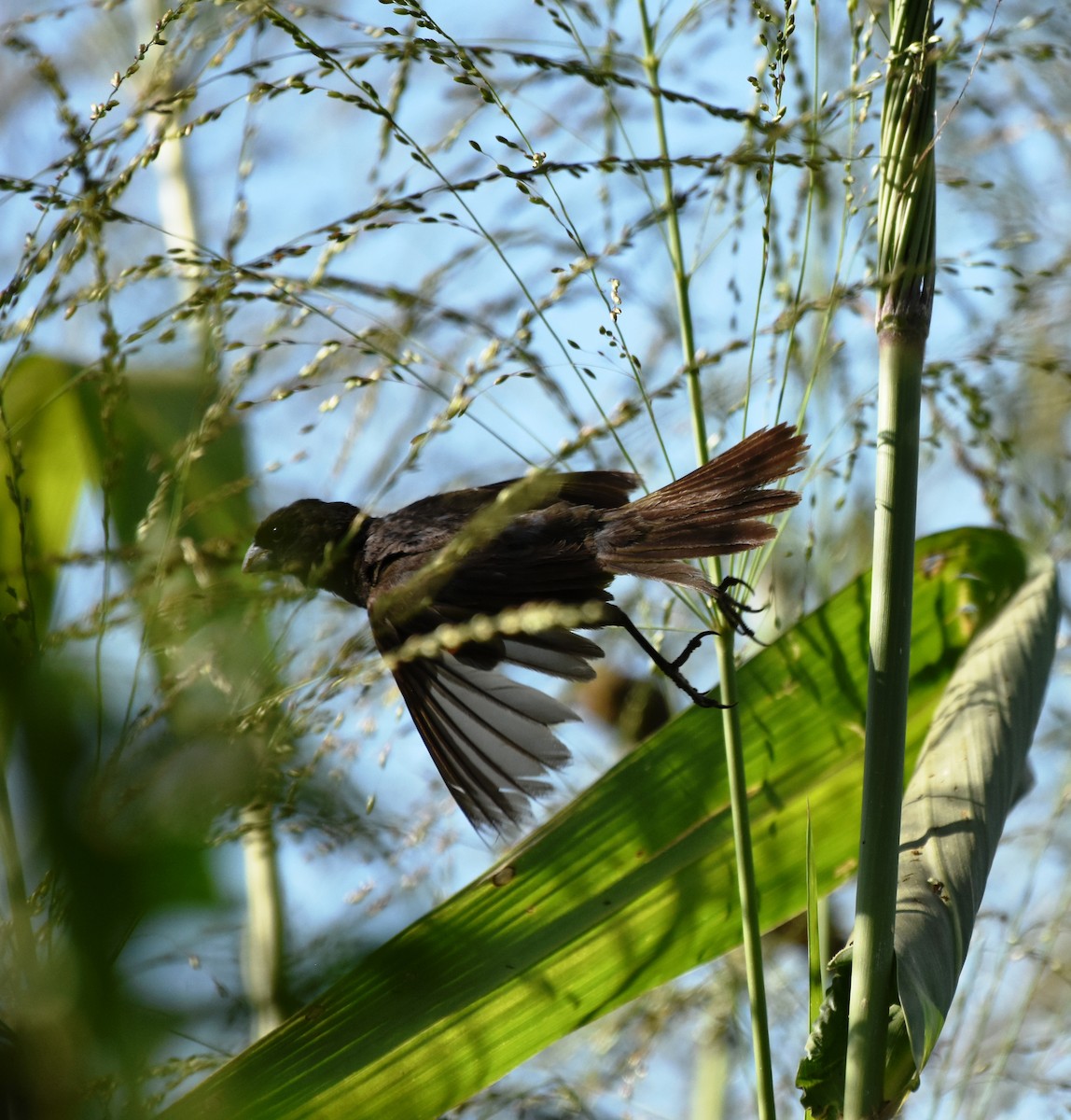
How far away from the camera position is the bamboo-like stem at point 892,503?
Result: 92cm

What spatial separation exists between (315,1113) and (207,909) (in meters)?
0.75

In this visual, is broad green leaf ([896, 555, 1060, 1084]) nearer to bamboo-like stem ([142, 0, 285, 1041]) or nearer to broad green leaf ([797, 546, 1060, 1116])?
broad green leaf ([797, 546, 1060, 1116])

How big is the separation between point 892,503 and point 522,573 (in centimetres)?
123

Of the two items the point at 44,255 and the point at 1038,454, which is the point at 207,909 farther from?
the point at 1038,454

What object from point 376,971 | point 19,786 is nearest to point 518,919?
point 376,971

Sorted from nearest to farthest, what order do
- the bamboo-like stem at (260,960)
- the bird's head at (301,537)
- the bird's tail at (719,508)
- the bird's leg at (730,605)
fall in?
1. the bamboo-like stem at (260,960)
2. the bird's leg at (730,605)
3. the bird's tail at (719,508)
4. the bird's head at (301,537)

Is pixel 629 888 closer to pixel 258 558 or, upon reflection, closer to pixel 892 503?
pixel 892 503

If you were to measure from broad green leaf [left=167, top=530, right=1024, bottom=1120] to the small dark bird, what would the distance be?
115 mm

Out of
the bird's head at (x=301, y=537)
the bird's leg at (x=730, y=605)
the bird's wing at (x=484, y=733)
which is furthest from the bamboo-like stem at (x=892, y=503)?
the bird's head at (x=301, y=537)

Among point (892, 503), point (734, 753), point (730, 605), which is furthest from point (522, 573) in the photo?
point (892, 503)

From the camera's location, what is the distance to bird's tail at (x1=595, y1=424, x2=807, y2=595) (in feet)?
5.11

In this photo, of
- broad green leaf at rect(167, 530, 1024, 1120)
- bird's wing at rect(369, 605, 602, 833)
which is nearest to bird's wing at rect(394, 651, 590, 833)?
bird's wing at rect(369, 605, 602, 833)

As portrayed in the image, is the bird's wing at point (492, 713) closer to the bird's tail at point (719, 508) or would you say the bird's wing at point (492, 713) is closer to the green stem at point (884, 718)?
the bird's tail at point (719, 508)

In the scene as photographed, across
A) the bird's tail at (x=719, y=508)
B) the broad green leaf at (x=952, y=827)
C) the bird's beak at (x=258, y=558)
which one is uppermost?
the bird's beak at (x=258, y=558)
